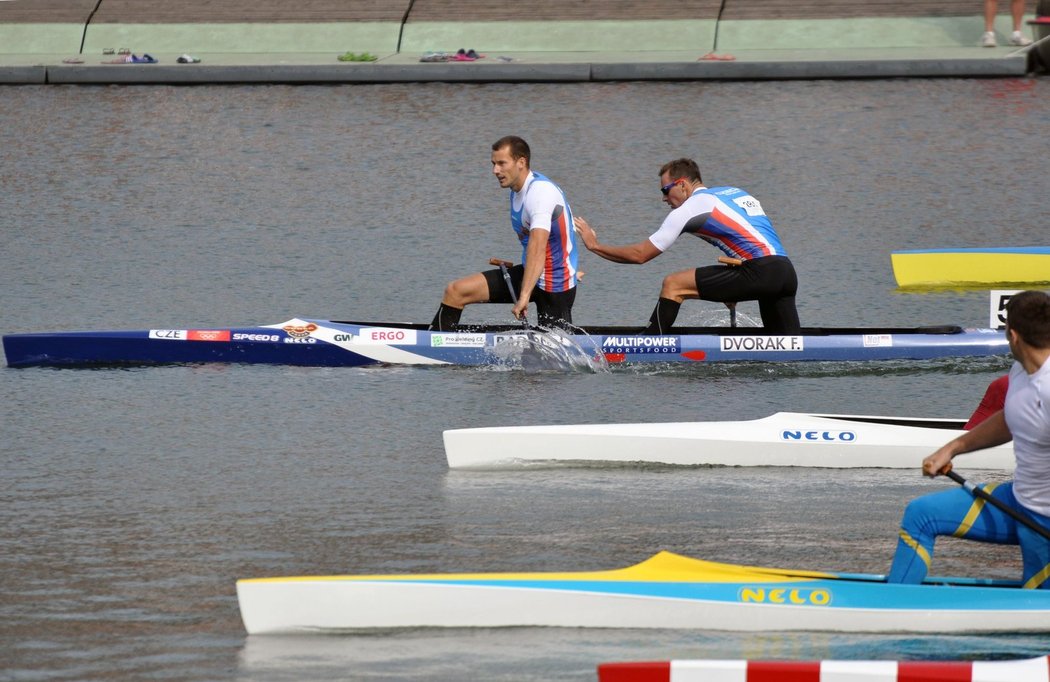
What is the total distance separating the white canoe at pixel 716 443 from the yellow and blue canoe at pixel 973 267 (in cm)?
558

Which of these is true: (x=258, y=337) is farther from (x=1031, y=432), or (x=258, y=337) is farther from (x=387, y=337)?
(x=1031, y=432)

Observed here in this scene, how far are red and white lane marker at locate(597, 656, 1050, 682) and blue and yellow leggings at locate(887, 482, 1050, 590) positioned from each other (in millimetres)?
728

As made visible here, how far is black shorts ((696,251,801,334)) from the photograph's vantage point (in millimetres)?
11805

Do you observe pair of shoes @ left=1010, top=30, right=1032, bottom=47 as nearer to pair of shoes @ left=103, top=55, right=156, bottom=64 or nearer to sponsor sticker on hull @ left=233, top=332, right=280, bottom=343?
pair of shoes @ left=103, top=55, right=156, bottom=64

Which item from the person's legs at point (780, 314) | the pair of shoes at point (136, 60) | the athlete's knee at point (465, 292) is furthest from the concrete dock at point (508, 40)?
the athlete's knee at point (465, 292)

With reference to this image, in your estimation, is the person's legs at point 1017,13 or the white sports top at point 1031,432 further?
the person's legs at point 1017,13

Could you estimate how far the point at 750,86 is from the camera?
2255 centimetres

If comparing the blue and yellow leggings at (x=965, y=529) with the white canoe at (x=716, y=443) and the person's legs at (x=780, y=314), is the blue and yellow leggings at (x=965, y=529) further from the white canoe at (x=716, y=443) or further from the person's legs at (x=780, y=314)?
the person's legs at (x=780, y=314)

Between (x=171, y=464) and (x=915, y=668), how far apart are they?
16.2ft

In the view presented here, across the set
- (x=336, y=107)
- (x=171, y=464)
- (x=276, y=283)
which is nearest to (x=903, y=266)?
(x=276, y=283)

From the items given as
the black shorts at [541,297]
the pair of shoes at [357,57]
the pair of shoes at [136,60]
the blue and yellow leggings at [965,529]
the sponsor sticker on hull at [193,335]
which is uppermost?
the pair of shoes at [136,60]

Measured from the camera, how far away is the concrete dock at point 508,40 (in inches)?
900

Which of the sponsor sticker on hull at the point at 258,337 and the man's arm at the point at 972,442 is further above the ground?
the sponsor sticker on hull at the point at 258,337

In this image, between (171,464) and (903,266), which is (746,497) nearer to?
(171,464)
